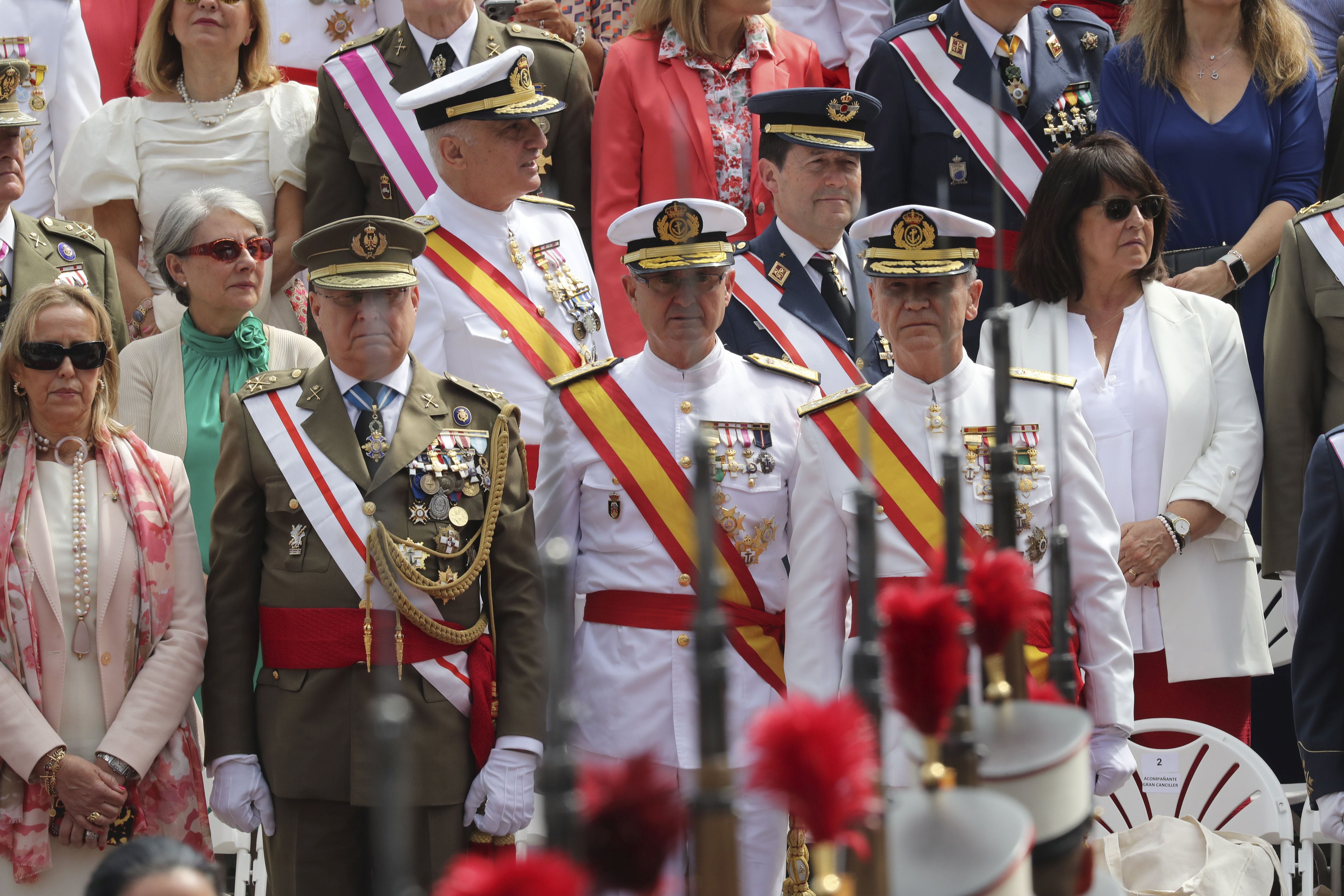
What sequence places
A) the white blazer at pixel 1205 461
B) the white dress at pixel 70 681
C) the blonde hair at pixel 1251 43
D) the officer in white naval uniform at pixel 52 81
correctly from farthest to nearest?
the officer in white naval uniform at pixel 52 81, the blonde hair at pixel 1251 43, the white blazer at pixel 1205 461, the white dress at pixel 70 681

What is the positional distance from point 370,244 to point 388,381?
34 cm

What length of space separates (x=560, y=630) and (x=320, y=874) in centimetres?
297

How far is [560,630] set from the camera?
0.94m

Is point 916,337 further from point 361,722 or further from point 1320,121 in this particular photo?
point 1320,121

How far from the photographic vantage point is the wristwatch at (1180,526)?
4652 mm

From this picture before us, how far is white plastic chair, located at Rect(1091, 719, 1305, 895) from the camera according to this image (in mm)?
4340

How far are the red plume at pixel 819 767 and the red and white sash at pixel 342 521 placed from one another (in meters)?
2.77

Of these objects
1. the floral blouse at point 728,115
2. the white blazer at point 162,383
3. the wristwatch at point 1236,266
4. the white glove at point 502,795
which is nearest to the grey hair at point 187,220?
the white blazer at point 162,383

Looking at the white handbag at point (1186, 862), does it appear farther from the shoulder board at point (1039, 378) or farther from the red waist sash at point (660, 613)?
the shoulder board at point (1039, 378)

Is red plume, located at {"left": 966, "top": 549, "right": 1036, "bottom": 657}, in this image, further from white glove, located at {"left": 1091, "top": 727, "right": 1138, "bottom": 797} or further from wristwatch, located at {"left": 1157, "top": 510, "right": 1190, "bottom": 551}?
wristwatch, located at {"left": 1157, "top": 510, "right": 1190, "bottom": 551}

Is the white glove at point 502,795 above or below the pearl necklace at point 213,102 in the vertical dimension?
below

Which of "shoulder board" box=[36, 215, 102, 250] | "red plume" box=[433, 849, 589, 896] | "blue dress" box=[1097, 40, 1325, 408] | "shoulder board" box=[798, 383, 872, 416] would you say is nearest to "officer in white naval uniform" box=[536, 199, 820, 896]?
"shoulder board" box=[798, 383, 872, 416]

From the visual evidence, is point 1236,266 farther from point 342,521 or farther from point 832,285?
point 342,521

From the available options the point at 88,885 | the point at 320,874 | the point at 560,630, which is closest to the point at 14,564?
the point at 320,874
